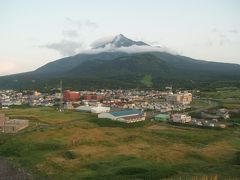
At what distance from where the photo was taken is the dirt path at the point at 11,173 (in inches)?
1025

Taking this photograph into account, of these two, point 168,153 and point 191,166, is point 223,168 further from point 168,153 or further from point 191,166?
point 168,153

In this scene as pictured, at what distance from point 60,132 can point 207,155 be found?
15.1m

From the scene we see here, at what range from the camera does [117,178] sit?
24.0 m

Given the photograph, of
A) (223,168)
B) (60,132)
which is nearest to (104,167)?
(223,168)

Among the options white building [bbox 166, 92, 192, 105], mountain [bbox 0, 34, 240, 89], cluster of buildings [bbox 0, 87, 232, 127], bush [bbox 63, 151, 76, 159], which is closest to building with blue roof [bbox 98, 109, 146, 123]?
cluster of buildings [bbox 0, 87, 232, 127]

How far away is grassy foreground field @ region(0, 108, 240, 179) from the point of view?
25.8 metres

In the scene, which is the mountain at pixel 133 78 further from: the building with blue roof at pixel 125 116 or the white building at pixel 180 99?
the building with blue roof at pixel 125 116

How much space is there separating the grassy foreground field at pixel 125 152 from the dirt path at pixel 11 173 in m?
0.61

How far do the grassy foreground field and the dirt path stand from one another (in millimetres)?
607

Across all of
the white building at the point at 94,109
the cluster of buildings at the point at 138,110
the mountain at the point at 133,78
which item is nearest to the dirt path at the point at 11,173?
the cluster of buildings at the point at 138,110

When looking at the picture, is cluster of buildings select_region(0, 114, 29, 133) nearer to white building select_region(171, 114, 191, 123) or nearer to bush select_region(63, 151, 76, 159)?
bush select_region(63, 151, 76, 159)

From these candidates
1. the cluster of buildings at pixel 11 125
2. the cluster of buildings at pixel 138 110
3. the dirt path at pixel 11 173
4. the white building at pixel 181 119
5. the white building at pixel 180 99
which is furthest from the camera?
the white building at pixel 180 99

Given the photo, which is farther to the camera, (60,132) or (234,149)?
(60,132)

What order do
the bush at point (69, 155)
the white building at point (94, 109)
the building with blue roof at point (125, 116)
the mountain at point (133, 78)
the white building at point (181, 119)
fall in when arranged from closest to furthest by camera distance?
the bush at point (69, 155), the white building at point (181, 119), the building with blue roof at point (125, 116), the white building at point (94, 109), the mountain at point (133, 78)
